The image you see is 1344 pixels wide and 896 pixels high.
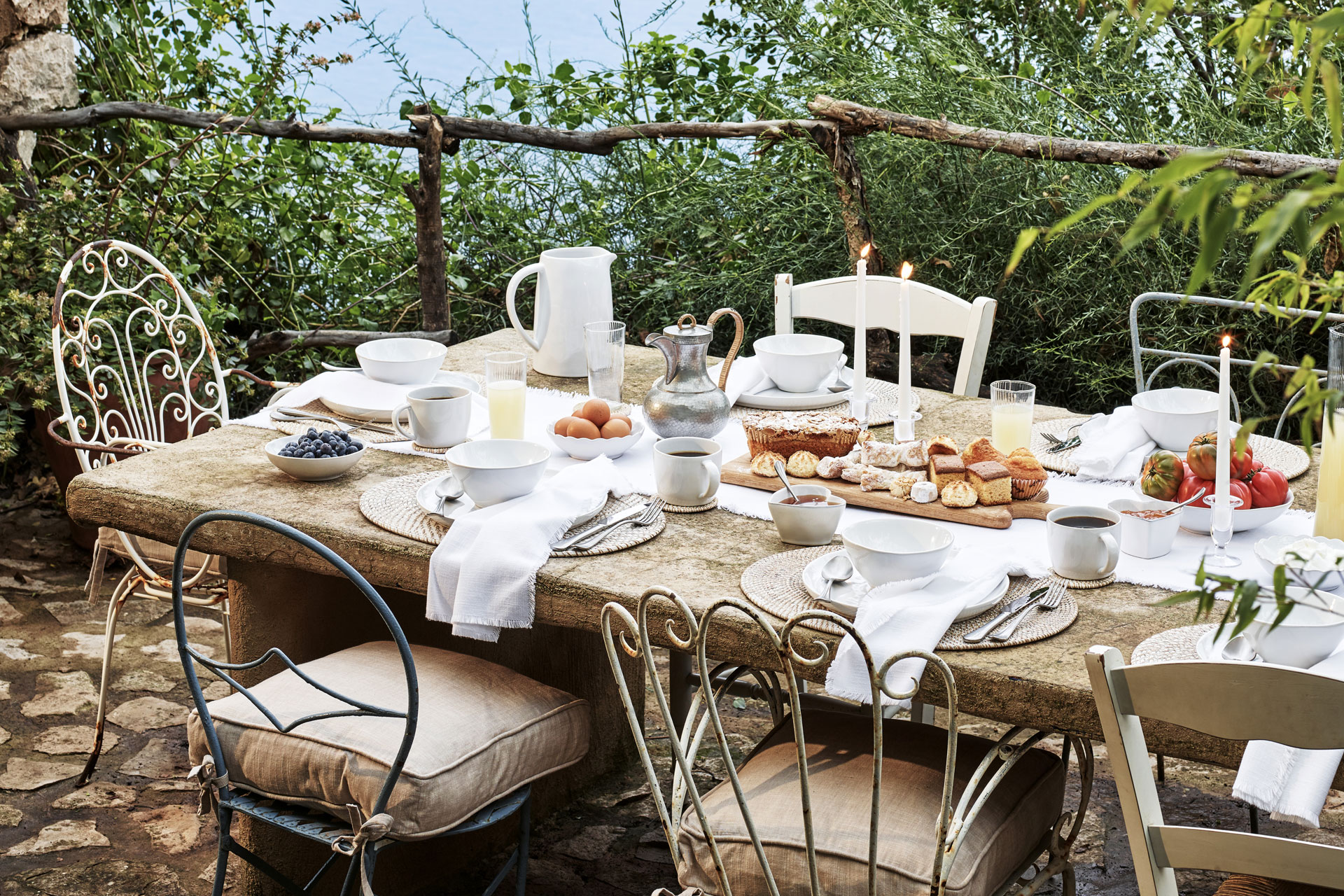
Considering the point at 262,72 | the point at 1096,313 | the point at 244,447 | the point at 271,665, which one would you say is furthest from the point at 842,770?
the point at 262,72

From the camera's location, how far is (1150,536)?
68.1 inches

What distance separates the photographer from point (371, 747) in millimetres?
1743

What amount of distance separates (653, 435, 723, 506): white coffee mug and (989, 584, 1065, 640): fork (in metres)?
0.56

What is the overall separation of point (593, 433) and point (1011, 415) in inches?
27.2

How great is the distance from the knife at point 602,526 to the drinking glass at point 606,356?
53 centimetres

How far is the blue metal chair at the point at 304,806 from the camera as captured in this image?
1598 millimetres

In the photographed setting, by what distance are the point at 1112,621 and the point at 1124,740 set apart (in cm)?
40

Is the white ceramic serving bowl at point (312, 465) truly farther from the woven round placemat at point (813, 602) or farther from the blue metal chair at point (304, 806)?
the woven round placemat at point (813, 602)

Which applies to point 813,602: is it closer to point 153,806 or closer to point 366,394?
point 366,394

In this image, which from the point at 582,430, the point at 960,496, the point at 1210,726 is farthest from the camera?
the point at 582,430

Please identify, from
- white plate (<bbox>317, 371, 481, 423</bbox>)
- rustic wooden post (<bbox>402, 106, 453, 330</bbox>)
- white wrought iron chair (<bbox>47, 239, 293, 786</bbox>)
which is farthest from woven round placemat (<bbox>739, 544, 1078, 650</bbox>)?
rustic wooden post (<bbox>402, 106, 453, 330</bbox>)

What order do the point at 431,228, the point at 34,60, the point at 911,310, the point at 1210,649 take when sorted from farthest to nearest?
the point at 34,60 → the point at 431,228 → the point at 911,310 → the point at 1210,649

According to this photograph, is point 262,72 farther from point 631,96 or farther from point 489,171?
point 631,96

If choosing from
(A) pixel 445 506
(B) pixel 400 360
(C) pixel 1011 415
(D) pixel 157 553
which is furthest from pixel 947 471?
(D) pixel 157 553
